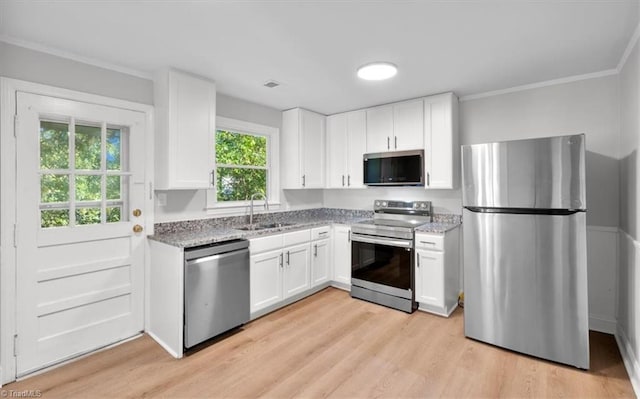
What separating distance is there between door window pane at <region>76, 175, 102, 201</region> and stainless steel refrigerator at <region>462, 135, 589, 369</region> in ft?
10.2

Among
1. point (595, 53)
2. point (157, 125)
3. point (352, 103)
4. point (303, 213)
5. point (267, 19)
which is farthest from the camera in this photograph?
point (303, 213)

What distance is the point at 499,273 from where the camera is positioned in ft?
8.24

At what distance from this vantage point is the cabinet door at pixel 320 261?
12.4 ft

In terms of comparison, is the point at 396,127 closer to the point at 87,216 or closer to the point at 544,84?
the point at 544,84

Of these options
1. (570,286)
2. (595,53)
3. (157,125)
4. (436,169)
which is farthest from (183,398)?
(595,53)

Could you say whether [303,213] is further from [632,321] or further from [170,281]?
[632,321]

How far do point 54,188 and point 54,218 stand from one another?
23 cm

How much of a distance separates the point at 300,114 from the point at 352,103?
27.4 inches

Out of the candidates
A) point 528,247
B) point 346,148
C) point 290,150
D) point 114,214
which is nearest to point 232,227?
point 114,214

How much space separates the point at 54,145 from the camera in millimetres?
2344

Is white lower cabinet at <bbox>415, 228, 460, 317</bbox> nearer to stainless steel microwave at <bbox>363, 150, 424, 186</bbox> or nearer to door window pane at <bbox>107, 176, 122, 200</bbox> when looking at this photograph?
stainless steel microwave at <bbox>363, 150, 424, 186</bbox>

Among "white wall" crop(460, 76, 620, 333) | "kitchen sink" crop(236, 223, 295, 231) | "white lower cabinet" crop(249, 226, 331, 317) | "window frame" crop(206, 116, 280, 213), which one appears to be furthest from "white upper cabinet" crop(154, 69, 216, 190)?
"white wall" crop(460, 76, 620, 333)

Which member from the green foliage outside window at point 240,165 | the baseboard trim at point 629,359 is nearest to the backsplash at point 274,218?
the green foliage outside window at point 240,165

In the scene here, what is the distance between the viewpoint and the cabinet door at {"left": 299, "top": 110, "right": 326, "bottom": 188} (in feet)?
13.4
